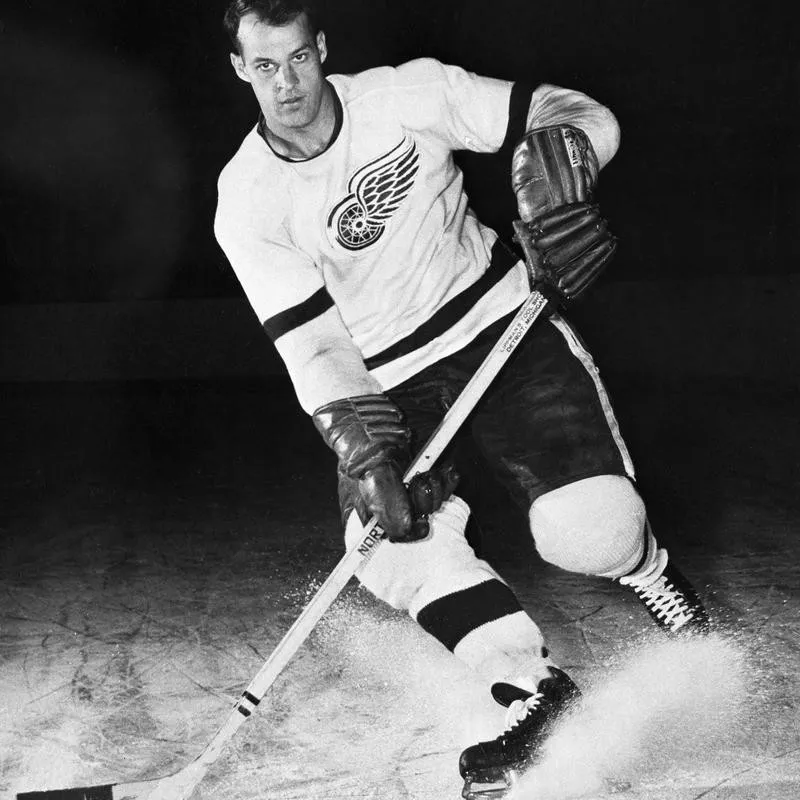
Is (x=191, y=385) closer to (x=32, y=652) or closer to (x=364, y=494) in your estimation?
(x=32, y=652)

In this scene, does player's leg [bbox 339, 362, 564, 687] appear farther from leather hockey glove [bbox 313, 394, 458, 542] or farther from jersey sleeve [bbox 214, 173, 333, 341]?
jersey sleeve [bbox 214, 173, 333, 341]

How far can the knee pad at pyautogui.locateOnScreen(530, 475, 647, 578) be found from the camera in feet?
7.18

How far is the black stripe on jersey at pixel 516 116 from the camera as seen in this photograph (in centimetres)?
233

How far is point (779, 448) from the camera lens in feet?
15.0

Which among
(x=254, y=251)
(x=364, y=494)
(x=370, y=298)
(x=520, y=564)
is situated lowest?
(x=520, y=564)

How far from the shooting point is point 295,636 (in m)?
2.14

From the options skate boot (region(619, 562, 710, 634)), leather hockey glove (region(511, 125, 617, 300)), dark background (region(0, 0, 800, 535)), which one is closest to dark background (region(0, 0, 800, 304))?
dark background (region(0, 0, 800, 535))

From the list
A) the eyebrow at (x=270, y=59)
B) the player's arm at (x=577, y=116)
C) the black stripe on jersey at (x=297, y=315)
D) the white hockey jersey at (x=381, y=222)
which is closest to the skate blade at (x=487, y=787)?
the white hockey jersey at (x=381, y=222)

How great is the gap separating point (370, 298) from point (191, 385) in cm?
469

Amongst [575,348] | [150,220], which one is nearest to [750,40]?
[150,220]

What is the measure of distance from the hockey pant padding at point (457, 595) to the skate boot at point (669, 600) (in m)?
0.42

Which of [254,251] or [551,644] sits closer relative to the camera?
[254,251]

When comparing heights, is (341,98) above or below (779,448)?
above

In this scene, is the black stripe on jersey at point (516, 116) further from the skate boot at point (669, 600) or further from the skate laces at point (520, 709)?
the skate laces at point (520, 709)
